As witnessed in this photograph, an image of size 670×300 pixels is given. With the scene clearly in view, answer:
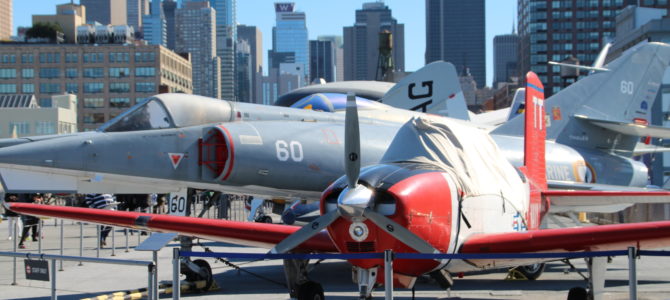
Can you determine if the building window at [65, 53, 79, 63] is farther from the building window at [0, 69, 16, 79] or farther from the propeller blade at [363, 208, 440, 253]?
the propeller blade at [363, 208, 440, 253]

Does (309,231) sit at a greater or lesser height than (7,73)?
lesser

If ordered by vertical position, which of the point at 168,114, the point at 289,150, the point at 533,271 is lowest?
the point at 533,271

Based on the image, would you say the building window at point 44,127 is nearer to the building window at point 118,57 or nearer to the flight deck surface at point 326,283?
the building window at point 118,57

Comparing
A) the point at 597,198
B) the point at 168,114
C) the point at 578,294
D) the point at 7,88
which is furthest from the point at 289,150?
the point at 7,88

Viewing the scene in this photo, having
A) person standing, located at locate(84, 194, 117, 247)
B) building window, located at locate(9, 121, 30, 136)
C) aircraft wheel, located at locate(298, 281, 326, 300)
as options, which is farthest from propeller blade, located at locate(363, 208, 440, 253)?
building window, located at locate(9, 121, 30, 136)

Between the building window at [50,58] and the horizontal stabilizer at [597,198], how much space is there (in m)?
132

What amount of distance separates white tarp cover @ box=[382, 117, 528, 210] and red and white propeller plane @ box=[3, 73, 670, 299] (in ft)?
0.05

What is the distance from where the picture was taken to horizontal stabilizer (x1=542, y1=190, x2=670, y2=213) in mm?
12289

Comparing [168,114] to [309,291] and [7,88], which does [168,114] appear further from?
[7,88]

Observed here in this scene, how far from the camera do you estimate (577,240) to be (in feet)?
29.4

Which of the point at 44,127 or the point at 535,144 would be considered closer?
the point at 535,144

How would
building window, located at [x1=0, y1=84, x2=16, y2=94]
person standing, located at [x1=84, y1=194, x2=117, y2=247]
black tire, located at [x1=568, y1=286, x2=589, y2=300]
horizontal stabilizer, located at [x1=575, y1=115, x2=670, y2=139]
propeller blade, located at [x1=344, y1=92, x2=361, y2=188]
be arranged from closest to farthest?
propeller blade, located at [x1=344, y1=92, x2=361, y2=188], black tire, located at [x1=568, y1=286, x2=589, y2=300], horizontal stabilizer, located at [x1=575, y1=115, x2=670, y2=139], person standing, located at [x1=84, y1=194, x2=117, y2=247], building window, located at [x1=0, y1=84, x2=16, y2=94]

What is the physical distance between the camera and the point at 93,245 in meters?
22.7

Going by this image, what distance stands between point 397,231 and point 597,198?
564 cm
